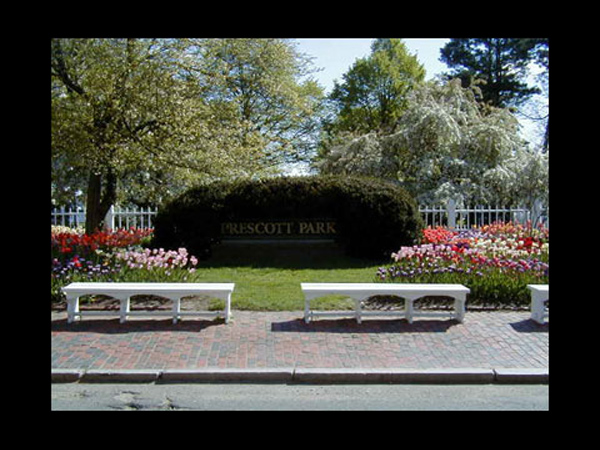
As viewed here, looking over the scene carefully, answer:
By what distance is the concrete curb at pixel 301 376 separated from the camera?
554 cm

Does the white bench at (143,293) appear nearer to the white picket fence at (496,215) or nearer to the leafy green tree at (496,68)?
the white picket fence at (496,215)

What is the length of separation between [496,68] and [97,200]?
3268 cm

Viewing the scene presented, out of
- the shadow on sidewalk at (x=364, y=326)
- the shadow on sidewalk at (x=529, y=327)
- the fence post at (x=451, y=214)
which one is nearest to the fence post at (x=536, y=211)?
the fence post at (x=451, y=214)

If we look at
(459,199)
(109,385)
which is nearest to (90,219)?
(109,385)

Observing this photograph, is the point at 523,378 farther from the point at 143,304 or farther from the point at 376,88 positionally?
the point at 376,88

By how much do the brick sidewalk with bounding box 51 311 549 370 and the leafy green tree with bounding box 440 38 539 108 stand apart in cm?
3352

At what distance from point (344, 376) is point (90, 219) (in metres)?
11.9

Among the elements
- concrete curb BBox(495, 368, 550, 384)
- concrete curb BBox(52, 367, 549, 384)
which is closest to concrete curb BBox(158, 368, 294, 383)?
concrete curb BBox(52, 367, 549, 384)

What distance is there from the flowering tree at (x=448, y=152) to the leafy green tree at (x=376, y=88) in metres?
13.1

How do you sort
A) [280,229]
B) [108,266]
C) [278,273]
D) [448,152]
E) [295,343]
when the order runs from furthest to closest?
[448,152]
[280,229]
[278,273]
[108,266]
[295,343]

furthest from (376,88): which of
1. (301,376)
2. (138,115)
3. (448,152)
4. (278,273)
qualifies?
(301,376)

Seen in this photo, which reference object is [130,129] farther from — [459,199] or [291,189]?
[459,199]

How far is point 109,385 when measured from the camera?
5.46m

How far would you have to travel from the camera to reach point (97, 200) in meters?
15.1
